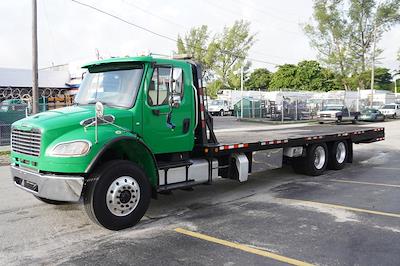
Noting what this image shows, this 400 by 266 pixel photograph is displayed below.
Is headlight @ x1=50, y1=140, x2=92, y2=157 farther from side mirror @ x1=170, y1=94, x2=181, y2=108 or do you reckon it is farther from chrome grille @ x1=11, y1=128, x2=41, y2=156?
side mirror @ x1=170, y1=94, x2=181, y2=108

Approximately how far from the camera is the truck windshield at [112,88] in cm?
627

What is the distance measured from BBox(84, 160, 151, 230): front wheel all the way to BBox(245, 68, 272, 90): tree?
84.7m

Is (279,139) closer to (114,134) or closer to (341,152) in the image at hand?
(341,152)

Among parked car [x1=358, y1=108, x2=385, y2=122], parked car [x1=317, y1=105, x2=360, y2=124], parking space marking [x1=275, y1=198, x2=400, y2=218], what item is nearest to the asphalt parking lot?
parking space marking [x1=275, y1=198, x2=400, y2=218]

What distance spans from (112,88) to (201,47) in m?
66.8

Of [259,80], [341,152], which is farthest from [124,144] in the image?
[259,80]

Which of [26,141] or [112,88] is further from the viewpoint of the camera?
[112,88]

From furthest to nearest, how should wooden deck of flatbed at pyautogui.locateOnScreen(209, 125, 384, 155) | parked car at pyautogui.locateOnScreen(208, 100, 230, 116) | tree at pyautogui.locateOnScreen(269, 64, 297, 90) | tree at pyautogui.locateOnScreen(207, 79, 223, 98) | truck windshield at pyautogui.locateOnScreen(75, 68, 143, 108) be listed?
tree at pyautogui.locateOnScreen(269, 64, 297, 90) → tree at pyautogui.locateOnScreen(207, 79, 223, 98) → parked car at pyautogui.locateOnScreen(208, 100, 230, 116) → wooden deck of flatbed at pyautogui.locateOnScreen(209, 125, 384, 155) → truck windshield at pyautogui.locateOnScreen(75, 68, 143, 108)

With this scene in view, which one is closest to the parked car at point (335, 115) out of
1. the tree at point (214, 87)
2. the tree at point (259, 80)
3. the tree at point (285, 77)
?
the tree at point (214, 87)

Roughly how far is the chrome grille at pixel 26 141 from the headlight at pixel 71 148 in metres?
0.32

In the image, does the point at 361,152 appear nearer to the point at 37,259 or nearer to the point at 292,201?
the point at 292,201

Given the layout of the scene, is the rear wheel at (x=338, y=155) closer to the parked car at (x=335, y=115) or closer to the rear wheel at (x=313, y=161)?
the rear wheel at (x=313, y=161)

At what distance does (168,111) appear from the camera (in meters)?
6.59

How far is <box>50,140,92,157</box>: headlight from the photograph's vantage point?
5.44 metres
